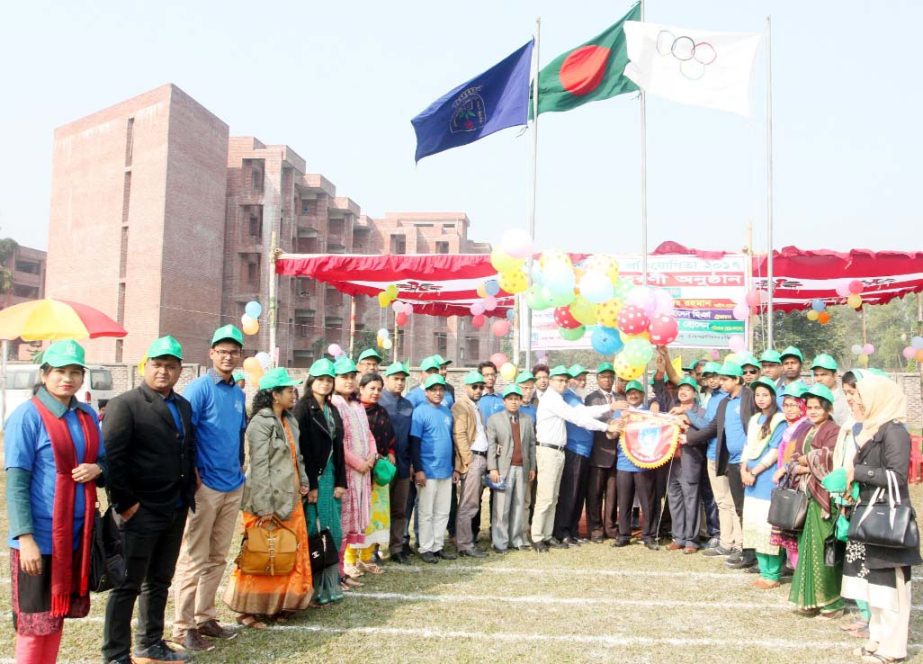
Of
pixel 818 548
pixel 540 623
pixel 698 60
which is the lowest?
pixel 540 623

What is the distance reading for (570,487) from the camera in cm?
757

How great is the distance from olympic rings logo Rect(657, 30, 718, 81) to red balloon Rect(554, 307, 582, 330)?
3139 millimetres

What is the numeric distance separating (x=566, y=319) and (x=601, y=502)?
209 cm

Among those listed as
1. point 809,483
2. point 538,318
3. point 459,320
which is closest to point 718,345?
point 538,318

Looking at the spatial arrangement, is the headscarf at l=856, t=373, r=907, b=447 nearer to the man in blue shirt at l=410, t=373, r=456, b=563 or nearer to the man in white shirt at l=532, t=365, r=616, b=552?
the man in white shirt at l=532, t=365, r=616, b=552

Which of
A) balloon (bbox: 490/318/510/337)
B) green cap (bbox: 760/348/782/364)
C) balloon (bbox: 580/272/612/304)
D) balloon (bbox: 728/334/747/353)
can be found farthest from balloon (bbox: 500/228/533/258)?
balloon (bbox: 490/318/510/337)

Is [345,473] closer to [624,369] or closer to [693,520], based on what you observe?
[624,369]

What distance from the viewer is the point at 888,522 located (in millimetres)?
4191

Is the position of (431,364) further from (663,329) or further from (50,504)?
(50,504)

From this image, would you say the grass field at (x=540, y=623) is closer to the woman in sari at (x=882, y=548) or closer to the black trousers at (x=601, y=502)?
the woman in sari at (x=882, y=548)

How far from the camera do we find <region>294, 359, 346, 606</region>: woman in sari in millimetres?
5094

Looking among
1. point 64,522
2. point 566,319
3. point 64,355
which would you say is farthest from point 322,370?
point 566,319

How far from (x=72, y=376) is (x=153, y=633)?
5.01 ft

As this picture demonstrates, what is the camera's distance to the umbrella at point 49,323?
28.8 ft
